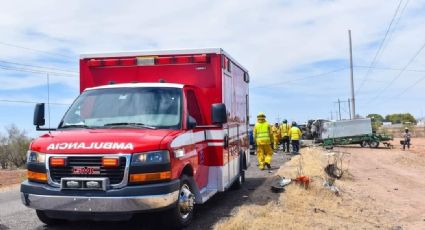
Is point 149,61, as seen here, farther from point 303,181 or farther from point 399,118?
point 399,118

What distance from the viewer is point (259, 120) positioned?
16.5 meters

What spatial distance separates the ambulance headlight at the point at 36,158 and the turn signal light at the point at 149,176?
1206 mm

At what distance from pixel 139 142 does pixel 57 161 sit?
1.05 meters

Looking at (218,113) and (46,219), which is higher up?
(218,113)

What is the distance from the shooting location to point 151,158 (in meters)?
6.36

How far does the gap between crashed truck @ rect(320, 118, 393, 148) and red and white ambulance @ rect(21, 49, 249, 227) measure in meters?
32.1

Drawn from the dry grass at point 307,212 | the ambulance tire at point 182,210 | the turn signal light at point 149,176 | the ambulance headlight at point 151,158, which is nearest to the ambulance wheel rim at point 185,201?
the ambulance tire at point 182,210

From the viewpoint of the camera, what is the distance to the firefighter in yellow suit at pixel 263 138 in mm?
16234

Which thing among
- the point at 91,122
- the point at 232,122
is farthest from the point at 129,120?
the point at 232,122

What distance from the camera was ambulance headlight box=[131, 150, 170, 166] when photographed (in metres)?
6.26

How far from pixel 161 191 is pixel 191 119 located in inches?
68.2

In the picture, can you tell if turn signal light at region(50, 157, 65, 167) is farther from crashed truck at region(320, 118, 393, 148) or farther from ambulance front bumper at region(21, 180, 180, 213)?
crashed truck at region(320, 118, 393, 148)

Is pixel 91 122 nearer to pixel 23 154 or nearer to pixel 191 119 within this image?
pixel 191 119

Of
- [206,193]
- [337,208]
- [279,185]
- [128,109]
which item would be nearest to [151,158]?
[128,109]
